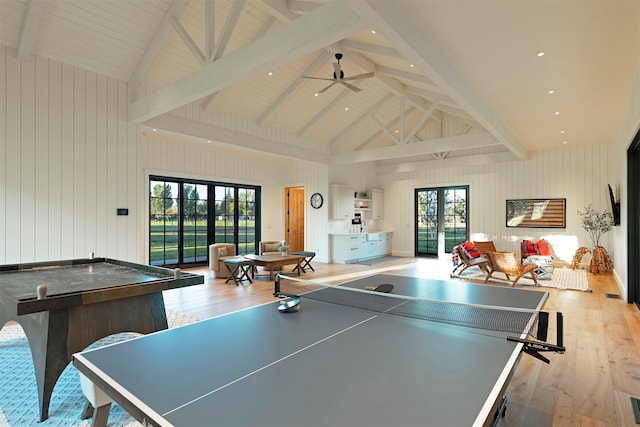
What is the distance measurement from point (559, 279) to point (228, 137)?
720cm

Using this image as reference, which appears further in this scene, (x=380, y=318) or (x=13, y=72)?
(x=13, y=72)

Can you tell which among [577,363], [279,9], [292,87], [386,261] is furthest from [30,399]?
[386,261]

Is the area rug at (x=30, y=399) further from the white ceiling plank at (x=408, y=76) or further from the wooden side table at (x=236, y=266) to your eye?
the white ceiling plank at (x=408, y=76)

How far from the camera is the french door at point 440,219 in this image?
10.3 meters

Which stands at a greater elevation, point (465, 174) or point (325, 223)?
point (465, 174)

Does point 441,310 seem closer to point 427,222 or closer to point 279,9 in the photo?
point 279,9

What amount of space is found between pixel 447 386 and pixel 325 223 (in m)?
8.49

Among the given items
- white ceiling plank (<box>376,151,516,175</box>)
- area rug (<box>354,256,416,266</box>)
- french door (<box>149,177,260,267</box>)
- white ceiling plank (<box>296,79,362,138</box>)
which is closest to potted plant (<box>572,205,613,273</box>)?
white ceiling plank (<box>376,151,516,175</box>)

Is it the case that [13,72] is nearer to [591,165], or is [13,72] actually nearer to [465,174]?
[465,174]

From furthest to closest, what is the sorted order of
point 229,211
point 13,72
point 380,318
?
→ point 229,211 < point 13,72 < point 380,318

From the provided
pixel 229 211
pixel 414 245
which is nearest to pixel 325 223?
pixel 229 211

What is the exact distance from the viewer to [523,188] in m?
9.17

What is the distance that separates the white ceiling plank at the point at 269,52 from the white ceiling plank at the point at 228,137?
0.88 meters

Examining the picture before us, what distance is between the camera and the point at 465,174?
1014 centimetres
